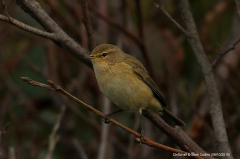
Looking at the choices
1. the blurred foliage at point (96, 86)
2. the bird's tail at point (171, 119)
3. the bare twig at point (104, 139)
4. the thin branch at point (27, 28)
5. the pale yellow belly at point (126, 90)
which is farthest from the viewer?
the blurred foliage at point (96, 86)

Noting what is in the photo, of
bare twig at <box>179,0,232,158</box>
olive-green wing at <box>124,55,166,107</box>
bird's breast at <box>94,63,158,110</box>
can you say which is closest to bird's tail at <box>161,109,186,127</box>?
olive-green wing at <box>124,55,166,107</box>

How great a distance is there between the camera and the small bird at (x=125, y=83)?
3.09m

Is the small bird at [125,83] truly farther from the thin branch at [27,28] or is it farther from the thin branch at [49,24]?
the thin branch at [27,28]

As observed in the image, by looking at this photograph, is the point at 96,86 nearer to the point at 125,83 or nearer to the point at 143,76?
the point at 143,76

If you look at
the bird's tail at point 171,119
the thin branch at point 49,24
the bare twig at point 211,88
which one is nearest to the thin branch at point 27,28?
the thin branch at point 49,24

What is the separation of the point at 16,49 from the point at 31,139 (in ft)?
4.81

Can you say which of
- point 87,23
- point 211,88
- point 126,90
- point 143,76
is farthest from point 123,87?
point 211,88

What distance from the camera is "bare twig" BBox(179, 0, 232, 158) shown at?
2.78 meters

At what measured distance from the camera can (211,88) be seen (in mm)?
2961

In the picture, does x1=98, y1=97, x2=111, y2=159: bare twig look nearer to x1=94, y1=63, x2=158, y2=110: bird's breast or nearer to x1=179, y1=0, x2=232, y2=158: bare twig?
x1=94, y1=63, x2=158, y2=110: bird's breast

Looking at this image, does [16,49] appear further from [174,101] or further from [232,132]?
[232,132]

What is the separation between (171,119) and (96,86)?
5.99 feet

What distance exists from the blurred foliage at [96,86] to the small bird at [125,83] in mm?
948

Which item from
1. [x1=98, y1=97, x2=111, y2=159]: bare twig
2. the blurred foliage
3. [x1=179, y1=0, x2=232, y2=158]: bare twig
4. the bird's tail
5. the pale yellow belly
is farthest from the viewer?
the blurred foliage
